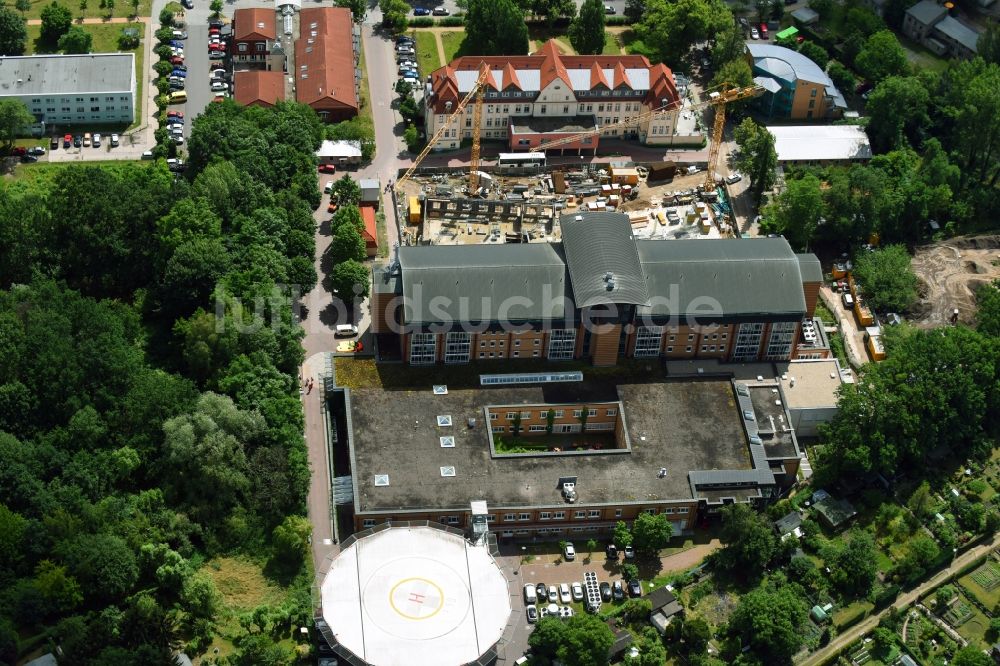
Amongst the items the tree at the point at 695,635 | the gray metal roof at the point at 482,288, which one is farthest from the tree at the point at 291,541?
the tree at the point at 695,635

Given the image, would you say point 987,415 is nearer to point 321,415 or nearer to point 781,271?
point 781,271

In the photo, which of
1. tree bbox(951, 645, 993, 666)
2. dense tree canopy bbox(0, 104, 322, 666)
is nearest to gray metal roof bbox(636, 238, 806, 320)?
tree bbox(951, 645, 993, 666)

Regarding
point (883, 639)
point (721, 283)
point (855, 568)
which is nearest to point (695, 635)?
point (883, 639)

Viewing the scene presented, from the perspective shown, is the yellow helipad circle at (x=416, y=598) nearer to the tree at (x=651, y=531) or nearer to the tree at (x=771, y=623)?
the tree at (x=651, y=531)

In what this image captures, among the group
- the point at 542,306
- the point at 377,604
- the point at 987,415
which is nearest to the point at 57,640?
the point at 377,604

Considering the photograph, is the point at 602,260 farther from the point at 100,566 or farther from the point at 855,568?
the point at 100,566

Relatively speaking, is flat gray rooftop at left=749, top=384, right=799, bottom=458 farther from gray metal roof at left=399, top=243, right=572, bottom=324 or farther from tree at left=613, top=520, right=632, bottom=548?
gray metal roof at left=399, top=243, right=572, bottom=324
